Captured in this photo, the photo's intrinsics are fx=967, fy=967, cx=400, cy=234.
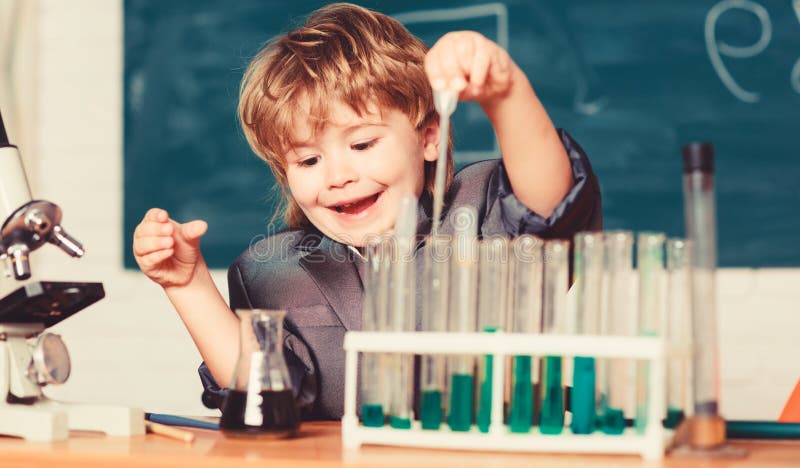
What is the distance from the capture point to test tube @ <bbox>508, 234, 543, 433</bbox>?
877 mm

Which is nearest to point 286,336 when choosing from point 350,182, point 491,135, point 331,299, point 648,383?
point 331,299

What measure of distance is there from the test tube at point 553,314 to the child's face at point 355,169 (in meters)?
0.53

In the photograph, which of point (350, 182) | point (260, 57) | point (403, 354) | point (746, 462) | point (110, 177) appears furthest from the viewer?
point (110, 177)

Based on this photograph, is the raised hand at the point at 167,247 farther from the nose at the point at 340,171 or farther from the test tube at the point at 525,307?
the test tube at the point at 525,307

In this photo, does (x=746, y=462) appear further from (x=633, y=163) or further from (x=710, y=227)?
(x=633, y=163)

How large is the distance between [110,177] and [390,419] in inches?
86.7

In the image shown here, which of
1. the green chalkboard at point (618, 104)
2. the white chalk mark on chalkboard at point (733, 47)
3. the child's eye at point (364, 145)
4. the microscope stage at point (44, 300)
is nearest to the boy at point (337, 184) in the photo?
the child's eye at point (364, 145)

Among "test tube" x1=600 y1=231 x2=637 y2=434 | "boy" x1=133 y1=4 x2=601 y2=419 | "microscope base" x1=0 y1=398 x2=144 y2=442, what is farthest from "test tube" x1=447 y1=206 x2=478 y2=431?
"microscope base" x1=0 y1=398 x2=144 y2=442

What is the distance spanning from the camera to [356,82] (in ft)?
4.79

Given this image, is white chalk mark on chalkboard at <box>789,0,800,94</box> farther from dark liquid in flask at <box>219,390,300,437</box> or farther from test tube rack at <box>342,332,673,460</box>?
dark liquid in flask at <box>219,390,300,437</box>

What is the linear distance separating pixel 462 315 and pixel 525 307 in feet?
0.20

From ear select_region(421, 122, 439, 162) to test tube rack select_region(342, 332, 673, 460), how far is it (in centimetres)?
69

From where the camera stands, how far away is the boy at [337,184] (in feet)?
3.89

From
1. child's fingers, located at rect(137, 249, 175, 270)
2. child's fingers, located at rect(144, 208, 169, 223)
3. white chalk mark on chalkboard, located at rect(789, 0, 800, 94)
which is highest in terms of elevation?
white chalk mark on chalkboard, located at rect(789, 0, 800, 94)
